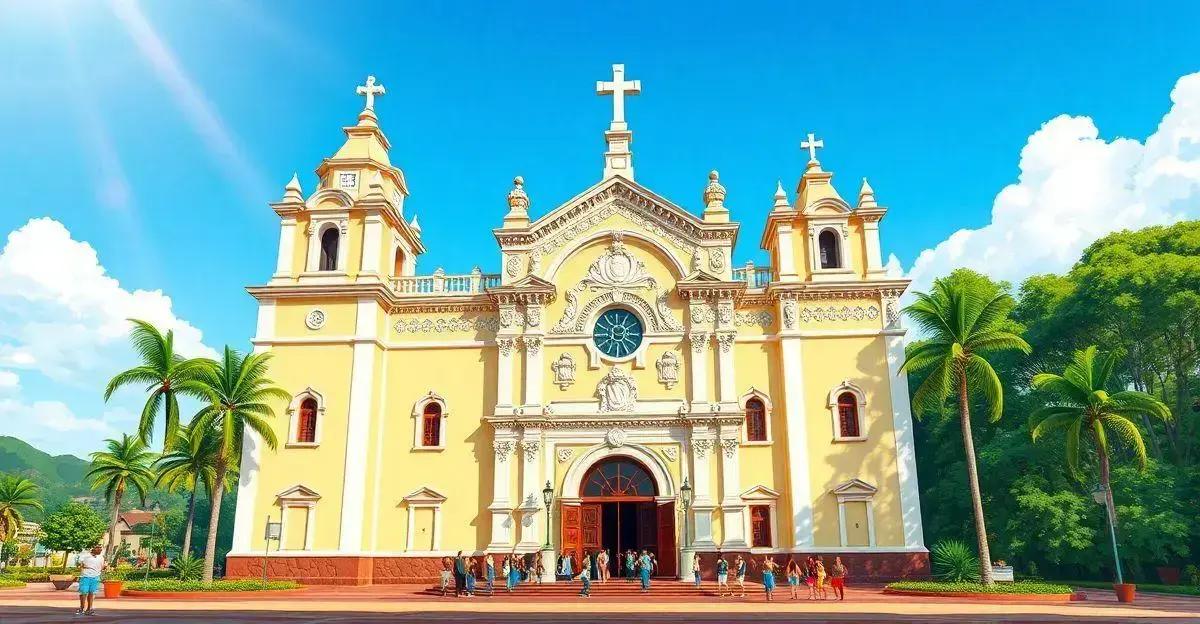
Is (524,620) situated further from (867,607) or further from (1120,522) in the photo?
(1120,522)

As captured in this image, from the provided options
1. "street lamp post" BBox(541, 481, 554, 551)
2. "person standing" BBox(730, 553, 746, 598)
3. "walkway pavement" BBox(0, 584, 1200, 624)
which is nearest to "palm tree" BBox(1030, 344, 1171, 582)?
"walkway pavement" BBox(0, 584, 1200, 624)

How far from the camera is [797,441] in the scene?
28547mm

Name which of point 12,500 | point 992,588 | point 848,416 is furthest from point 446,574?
point 12,500

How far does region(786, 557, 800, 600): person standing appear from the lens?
79.8 feet

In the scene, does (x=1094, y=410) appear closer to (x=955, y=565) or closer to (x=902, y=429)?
(x=902, y=429)

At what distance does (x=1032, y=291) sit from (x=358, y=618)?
34.6m

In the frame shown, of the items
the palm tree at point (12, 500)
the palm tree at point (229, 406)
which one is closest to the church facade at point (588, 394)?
the palm tree at point (229, 406)

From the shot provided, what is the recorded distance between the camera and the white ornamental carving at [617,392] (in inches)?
1151

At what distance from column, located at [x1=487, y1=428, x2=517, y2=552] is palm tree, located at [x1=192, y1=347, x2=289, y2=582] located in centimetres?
756

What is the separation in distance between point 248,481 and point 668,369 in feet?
51.0

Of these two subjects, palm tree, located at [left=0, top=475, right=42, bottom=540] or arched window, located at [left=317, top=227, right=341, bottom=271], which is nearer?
arched window, located at [left=317, top=227, right=341, bottom=271]

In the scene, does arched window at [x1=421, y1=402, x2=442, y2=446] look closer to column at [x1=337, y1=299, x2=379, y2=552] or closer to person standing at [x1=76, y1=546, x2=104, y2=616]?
column at [x1=337, y1=299, x2=379, y2=552]

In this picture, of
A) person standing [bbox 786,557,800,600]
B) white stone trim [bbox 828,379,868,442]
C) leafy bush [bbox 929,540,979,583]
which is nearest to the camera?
person standing [bbox 786,557,800,600]

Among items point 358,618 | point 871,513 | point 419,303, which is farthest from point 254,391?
point 871,513
